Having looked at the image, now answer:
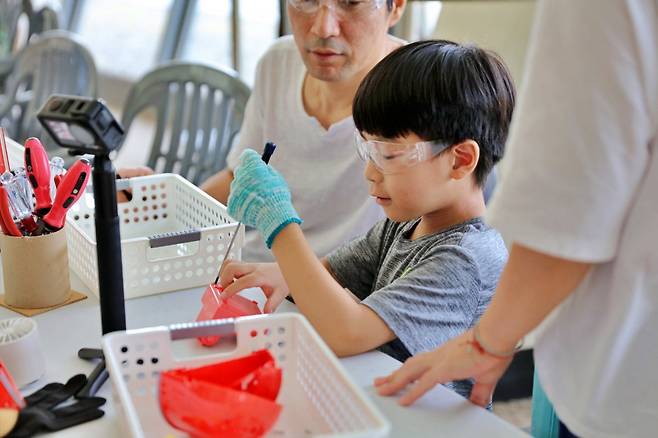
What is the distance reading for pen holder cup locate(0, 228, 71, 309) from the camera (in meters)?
1.18

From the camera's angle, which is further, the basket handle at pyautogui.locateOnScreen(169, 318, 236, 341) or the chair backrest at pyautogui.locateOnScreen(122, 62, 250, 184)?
the chair backrest at pyautogui.locateOnScreen(122, 62, 250, 184)

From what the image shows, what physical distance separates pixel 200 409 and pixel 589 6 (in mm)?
533

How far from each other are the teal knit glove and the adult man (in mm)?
627

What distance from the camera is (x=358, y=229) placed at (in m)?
1.76

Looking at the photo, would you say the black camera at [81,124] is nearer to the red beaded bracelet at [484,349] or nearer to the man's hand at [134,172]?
the red beaded bracelet at [484,349]

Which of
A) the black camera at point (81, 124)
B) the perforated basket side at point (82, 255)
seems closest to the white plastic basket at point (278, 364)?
the black camera at point (81, 124)

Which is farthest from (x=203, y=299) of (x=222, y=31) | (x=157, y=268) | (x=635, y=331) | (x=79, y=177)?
(x=222, y=31)

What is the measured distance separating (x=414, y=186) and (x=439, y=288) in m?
0.16

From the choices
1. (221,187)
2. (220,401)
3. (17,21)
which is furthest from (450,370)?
(17,21)

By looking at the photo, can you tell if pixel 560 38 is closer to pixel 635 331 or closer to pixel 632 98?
pixel 632 98

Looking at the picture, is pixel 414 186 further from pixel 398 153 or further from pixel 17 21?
pixel 17 21

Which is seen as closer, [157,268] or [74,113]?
[74,113]

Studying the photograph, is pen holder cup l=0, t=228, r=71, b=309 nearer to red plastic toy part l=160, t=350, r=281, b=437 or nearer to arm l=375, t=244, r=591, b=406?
red plastic toy part l=160, t=350, r=281, b=437

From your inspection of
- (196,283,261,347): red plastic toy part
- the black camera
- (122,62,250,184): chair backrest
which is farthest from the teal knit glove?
(122,62,250,184): chair backrest
